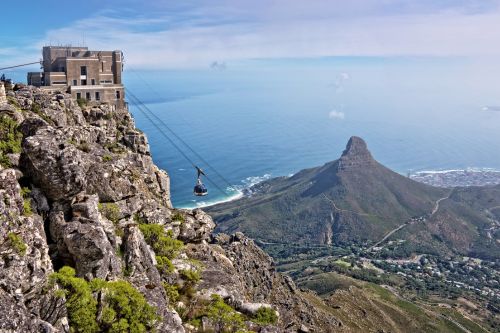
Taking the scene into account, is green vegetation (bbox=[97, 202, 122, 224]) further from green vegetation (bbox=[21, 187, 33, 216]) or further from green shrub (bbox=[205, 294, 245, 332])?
green shrub (bbox=[205, 294, 245, 332])

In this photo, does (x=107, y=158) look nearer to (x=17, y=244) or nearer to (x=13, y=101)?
(x=13, y=101)

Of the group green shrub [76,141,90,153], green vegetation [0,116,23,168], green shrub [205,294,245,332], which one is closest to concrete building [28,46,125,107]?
green shrub [76,141,90,153]

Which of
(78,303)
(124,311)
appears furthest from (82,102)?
(78,303)

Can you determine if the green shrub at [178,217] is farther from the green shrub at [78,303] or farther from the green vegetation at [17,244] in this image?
the green vegetation at [17,244]

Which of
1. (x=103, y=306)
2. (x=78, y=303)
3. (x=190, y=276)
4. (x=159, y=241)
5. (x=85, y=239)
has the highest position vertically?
(x=85, y=239)

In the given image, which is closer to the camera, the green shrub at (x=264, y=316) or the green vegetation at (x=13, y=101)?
the green shrub at (x=264, y=316)

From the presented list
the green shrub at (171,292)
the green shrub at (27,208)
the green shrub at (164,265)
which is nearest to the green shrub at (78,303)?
the green shrub at (27,208)
